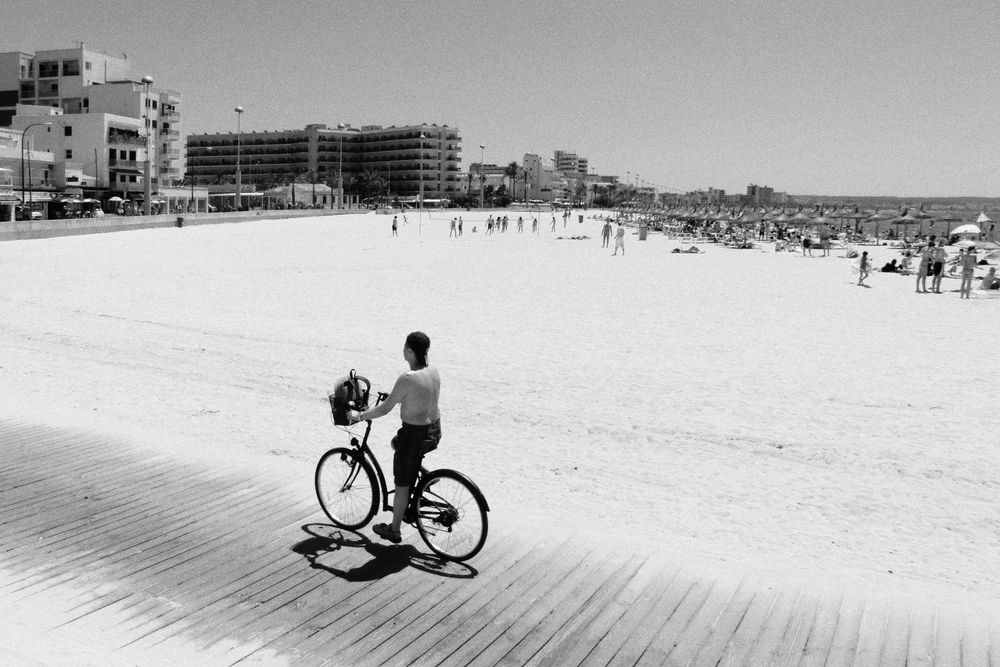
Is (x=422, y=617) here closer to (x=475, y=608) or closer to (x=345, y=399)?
(x=475, y=608)

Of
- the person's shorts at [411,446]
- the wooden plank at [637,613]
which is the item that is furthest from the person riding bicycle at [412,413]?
the wooden plank at [637,613]

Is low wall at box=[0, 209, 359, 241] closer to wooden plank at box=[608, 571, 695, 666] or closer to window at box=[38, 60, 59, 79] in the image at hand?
wooden plank at box=[608, 571, 695, 666]

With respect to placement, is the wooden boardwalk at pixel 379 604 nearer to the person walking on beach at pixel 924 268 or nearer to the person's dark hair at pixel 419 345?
the person's dark hair at pixel 419 345

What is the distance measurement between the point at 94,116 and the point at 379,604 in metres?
85.5

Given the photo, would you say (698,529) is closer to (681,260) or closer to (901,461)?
(901,461)

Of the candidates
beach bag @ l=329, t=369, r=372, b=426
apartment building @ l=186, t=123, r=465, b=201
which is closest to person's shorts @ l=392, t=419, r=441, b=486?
beach bag @ l=329, t=369, r=372, b=426

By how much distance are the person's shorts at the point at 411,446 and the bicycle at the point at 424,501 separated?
91 mm

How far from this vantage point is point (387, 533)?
562 cm

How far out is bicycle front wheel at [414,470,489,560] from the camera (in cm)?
529

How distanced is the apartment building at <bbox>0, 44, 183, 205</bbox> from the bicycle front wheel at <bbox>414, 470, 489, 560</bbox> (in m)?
78.5

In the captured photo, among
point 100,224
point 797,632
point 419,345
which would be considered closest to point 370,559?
point 419,345

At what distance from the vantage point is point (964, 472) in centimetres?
779

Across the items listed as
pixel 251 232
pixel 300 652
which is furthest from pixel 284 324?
pixel 251 232

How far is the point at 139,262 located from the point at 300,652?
87.1 ft
